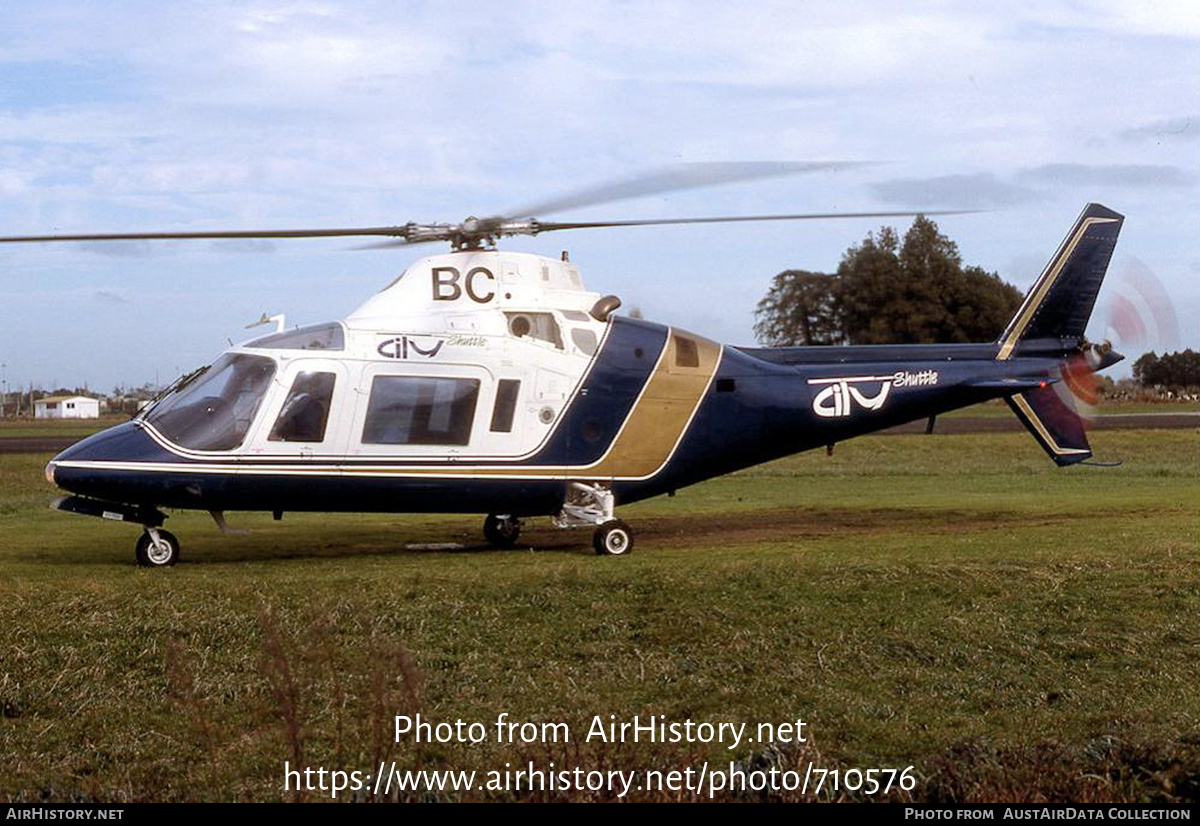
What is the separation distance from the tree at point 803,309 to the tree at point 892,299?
3 centimetres

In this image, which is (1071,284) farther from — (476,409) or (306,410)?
(306,410)

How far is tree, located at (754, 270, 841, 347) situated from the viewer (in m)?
45.7

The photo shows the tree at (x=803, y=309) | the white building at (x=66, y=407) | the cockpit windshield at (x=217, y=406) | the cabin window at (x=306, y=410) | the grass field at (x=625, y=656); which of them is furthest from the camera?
the white building at (x=66, y=407)

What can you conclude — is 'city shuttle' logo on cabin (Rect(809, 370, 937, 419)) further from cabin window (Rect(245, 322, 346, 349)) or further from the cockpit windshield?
the cockpit windshield

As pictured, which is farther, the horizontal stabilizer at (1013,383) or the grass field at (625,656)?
the horizontal stabilizer at (1013,383)

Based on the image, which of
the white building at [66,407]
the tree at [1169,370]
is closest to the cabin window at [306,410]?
the tree at [1169,370]

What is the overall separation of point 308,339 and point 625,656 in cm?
698

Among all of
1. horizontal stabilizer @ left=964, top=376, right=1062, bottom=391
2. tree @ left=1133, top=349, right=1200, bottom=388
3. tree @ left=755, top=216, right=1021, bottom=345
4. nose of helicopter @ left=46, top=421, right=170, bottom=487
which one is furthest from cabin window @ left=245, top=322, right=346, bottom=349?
tree @ left=1133, top=349, right=1200, bottom=388

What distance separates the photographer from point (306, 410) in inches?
655

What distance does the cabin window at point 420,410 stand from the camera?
1689cm

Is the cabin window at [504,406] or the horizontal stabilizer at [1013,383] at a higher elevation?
the horizontal stabilizer at [1013,383]

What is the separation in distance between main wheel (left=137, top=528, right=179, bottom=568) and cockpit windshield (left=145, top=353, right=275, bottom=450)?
4.05 ft

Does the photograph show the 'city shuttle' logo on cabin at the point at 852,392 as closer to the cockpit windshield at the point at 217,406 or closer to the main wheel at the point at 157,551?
the cockpit windshield at the point at 217,406

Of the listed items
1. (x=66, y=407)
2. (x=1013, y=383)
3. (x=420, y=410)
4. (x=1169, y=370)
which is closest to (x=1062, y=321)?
(x=1013, y=383)
